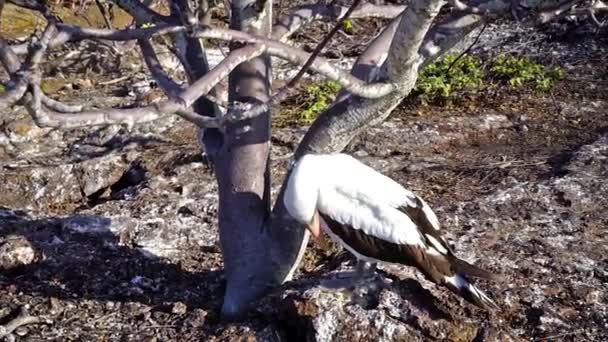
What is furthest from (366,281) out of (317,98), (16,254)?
(317,98)

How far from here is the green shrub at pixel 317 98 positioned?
211 inches

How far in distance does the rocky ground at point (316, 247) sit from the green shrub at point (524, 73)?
0.10m

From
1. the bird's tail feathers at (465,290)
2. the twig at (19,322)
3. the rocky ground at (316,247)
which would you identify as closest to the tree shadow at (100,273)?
the rocky ground at (316,247)

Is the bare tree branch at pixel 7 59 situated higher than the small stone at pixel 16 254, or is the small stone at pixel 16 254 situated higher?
the bare tree branch at pixel 7 59

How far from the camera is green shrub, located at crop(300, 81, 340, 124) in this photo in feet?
17.5

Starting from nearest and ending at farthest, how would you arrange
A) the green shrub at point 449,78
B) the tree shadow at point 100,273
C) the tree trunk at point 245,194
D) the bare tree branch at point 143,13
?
the bare tree branch at point 143,13, the tree trunk at point 245,194, the tree shadow at point 100,273, the green shrub at point 449,78

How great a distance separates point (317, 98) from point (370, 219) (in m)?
2.40

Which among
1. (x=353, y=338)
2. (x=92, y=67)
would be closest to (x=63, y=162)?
(x=92, y=67)

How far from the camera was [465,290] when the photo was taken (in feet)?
10.5

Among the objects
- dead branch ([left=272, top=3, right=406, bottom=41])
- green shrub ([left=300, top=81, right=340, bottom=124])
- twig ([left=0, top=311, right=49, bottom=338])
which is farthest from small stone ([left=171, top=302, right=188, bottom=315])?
green shrub ([left=300, top=81, right=340, bottom=124])

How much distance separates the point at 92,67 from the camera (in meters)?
6.36

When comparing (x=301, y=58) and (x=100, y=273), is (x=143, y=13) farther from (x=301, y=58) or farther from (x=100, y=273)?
(x=100, y=273)

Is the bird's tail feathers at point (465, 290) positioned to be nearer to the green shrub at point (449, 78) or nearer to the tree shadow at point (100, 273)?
the tree shadow at point (100, 273)

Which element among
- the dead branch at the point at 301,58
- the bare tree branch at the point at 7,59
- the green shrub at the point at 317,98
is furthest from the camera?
the green shrub at the point at 317,98
